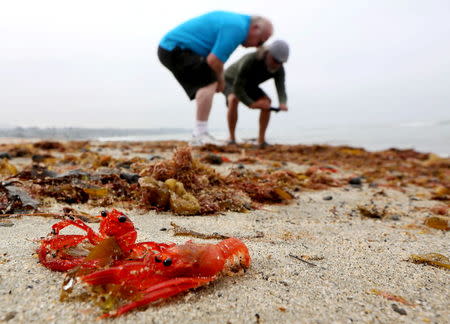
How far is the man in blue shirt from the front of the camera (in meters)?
5.11

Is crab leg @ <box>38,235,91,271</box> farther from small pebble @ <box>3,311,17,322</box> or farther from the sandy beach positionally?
small pebble @ <box>3,311,17,322</box>

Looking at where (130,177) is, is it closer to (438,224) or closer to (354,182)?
(438,224)

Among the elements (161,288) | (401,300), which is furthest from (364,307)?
(161,288)

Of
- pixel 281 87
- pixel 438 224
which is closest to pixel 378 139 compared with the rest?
pixel 281 87

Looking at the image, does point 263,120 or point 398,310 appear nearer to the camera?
point 398,310

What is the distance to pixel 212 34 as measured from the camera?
5238mm

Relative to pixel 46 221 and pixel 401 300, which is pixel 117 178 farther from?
pixel 401 300

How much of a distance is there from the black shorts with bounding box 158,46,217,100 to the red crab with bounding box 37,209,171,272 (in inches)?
178

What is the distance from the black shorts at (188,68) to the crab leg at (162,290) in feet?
15.4

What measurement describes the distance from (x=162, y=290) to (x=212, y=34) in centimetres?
487

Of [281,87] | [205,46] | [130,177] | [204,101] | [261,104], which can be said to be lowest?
[130,177]

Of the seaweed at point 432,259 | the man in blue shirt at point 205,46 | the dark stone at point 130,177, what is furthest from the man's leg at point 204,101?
the seaweed at point 432,259

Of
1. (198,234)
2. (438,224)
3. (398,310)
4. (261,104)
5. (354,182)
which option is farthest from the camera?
(261,104)

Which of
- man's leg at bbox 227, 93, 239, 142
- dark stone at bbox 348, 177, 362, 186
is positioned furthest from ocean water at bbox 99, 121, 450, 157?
dark stone at bbox 348, 177, 362, 186
